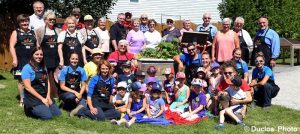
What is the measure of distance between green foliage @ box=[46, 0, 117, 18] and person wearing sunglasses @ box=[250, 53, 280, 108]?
25.3ft

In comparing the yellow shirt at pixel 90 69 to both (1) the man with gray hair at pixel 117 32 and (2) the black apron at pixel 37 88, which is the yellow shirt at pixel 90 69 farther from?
(1) the man with gray hair at pixel 117 32

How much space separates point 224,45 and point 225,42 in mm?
69

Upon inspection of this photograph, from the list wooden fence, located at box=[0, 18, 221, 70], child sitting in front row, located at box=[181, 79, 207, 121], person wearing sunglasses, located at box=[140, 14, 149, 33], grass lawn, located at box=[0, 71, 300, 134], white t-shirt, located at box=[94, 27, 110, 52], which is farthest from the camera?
wooden fence, located at box=[0, 18, 221, 70]

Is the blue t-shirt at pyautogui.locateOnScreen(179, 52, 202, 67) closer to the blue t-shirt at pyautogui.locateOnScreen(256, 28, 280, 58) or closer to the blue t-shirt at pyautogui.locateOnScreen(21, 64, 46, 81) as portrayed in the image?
the blue t-shirt at pyautogui.locateOnScreen(256, 28, 280, 58)

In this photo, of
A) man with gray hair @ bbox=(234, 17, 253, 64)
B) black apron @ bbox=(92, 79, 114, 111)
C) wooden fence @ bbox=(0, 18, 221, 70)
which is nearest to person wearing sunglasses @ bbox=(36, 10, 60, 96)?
black apron @ bbox=(92, 79, 114, 111)

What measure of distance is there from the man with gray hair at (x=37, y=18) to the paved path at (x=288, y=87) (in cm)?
543

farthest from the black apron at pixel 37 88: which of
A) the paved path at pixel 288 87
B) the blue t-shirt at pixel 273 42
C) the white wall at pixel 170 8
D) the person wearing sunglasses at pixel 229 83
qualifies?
the white wall at pixel 170 8

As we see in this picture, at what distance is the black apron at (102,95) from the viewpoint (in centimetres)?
816

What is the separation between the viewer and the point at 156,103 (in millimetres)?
8141

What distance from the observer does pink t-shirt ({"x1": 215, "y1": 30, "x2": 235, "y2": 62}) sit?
9773 millimetres

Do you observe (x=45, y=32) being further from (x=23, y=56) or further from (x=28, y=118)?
(x=28, y=118)

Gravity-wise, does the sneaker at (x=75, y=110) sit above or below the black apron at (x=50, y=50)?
below

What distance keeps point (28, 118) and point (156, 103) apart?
2264mm

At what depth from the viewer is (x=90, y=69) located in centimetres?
905
